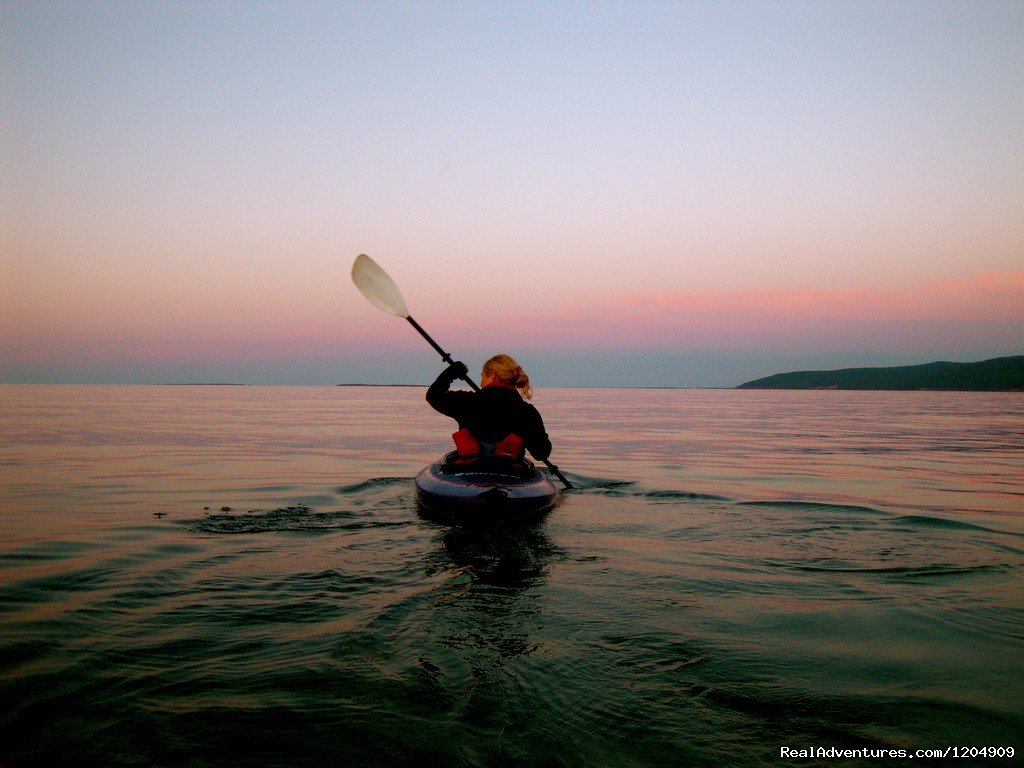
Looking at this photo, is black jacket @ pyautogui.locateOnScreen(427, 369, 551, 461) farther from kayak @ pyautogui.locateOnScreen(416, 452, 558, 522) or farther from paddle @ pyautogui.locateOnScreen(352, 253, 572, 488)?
paddle @ pyautogui.locateOnScreen(352, 253, 572, 488)

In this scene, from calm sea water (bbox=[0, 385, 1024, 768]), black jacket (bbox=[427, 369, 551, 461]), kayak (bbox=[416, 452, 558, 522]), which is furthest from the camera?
black jacket (bbox=[427, 369, 551, 461])

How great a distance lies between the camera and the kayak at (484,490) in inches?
318

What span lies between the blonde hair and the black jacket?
212mm

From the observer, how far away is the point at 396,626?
14.2 ft

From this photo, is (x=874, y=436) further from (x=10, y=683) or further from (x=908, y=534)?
(x=10, y=683)

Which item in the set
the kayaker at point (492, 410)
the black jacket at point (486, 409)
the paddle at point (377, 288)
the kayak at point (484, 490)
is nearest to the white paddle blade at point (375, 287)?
the paddle at point (377, 288)

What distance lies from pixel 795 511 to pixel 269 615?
7.32 m

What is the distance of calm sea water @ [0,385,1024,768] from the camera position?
3.01 meters

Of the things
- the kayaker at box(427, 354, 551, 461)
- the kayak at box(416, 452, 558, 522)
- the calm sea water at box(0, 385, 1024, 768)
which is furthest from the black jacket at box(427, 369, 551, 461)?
the calm sea water at box(0, 385, 1024, 768)

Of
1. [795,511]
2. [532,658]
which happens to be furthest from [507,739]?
[795,511]

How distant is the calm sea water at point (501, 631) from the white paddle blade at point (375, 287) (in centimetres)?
317

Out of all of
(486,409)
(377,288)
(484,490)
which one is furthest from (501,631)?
(377,288)

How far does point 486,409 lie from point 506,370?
2.18 ft

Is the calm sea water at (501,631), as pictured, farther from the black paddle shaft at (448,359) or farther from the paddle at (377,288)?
the paddle at (377,288)
